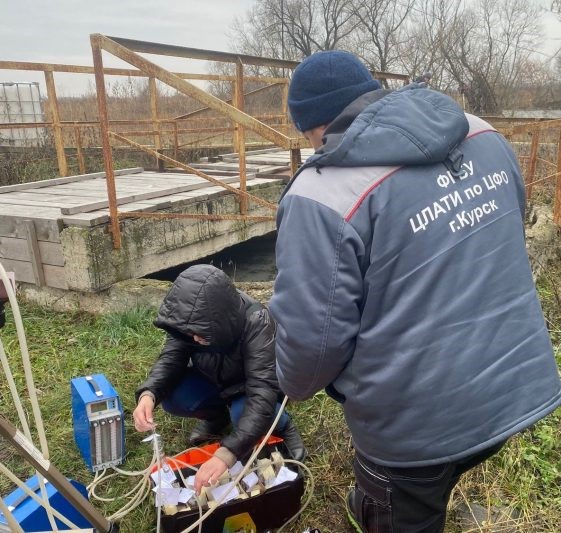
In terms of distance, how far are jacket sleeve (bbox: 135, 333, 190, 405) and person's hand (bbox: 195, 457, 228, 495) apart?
21.7 inches

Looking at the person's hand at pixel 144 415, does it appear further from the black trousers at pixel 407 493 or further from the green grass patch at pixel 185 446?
the black trousers at pixel 407 493

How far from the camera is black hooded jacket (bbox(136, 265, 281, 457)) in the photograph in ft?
7.07

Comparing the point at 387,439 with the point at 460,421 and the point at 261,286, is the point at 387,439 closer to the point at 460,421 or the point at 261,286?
the point at 460,421

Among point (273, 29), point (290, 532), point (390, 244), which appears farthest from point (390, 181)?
point (273, 29)

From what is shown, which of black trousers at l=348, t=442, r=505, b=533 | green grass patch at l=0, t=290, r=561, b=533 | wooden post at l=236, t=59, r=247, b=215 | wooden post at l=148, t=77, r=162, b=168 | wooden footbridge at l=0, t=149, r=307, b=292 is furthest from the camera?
wooden post at l=148, t=77, r=162, b=168

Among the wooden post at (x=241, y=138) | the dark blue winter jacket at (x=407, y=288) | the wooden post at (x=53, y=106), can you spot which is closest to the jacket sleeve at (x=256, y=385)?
the dark blue winter jacket at (x=407, y=288)

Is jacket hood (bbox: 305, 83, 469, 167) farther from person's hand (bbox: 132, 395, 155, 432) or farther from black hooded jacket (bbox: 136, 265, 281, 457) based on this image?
person's hand (bbox: 132, 395, 155, 432)

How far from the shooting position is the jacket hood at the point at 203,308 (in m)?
2.16

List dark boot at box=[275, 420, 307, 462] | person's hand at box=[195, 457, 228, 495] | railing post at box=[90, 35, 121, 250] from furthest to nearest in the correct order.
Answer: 1. railing post at box=[90, 35, 121, 250]
2. dark boot at box=[275, 420, 307, 462]
3. person's hand at box=[195, 457, 228, 495]

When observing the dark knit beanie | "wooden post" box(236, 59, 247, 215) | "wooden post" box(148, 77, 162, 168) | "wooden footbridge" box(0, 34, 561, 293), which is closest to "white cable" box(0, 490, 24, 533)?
the dark knit beanie

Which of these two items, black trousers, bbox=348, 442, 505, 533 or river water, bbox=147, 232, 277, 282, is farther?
river water, bbox=147, 232, 277, 282

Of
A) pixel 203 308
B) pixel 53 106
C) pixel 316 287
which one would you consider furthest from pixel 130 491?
pixel 53 106

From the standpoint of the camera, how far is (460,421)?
132 centimetres

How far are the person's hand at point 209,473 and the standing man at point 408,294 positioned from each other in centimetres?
72
